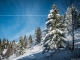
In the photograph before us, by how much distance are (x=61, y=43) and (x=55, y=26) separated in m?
3.78

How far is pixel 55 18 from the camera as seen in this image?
24.2 metres

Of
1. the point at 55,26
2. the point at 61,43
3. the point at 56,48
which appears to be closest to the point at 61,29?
the point at 55,26

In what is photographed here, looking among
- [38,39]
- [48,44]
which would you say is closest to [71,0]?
Result: [48,44]

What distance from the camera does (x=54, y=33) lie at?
76.0ft

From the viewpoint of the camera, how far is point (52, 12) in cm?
2430

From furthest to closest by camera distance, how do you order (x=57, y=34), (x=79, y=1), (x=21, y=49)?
1. (x=21, y=49)
2. (x=57, y=34)
3. (x=79, y=1)

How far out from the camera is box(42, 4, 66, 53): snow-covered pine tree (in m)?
22.5

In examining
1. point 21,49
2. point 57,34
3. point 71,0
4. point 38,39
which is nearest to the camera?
point 71,0

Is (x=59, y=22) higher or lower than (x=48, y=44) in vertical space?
higher

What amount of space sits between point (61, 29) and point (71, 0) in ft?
28.1

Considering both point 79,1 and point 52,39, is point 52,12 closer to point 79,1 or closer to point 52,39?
point 52,39

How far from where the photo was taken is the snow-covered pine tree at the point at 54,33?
22453mm

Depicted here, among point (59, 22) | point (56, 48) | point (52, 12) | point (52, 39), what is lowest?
point (56, 48)

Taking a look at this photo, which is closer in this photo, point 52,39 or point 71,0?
point 71,0
